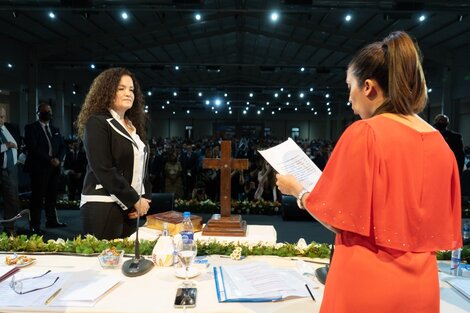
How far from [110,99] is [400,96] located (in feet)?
5.24

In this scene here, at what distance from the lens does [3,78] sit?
42.7 ft

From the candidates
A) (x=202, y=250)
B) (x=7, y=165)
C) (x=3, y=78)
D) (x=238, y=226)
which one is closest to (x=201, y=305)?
(x=202, y=250)

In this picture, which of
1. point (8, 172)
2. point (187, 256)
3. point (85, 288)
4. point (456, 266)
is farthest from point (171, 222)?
point (8, 172)

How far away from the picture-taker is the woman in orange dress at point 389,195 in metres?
0.93

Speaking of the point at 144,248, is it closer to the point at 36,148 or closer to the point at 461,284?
the point at 461,284

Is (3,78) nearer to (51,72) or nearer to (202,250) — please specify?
(51,72)

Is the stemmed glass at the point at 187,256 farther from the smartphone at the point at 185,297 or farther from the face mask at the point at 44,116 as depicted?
the face mask at the point at 44,116

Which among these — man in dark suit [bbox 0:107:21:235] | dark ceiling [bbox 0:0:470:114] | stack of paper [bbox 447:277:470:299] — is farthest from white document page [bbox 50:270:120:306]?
dark ceiling [bbox 0:0:470:114]

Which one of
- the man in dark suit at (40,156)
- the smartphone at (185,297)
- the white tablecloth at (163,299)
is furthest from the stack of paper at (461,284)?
the man in dark suit at (40,156)

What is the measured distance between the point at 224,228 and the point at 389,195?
1503 mm

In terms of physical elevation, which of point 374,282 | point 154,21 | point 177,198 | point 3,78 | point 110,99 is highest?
point 154,21

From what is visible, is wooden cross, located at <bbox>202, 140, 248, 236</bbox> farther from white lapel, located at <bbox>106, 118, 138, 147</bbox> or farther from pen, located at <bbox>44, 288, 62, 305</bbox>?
pen, located at <bbox>44, 288, 62, 305</bbox>

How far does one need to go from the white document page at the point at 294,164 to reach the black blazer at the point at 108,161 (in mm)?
938

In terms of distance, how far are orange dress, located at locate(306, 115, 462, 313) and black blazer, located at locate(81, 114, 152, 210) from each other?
4.08ft
